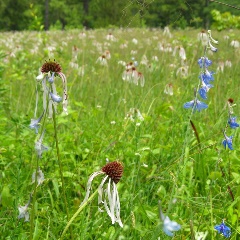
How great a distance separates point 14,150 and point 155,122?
38.0 inches

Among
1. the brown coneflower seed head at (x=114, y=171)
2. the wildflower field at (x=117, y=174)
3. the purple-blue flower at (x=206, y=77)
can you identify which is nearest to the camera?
the brown coneflower seed head at (x=114, y=171)

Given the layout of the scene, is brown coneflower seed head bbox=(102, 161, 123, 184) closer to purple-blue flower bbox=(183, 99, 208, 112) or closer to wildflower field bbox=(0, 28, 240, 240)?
wildflower field bbox=(0, 28, 240, 240)

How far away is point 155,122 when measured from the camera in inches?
115

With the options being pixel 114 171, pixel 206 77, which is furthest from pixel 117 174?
pixel 206 77

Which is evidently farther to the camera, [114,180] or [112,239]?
[112,239]

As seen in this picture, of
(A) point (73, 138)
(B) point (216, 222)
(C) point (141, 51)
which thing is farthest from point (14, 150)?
(C) point (141, 51)

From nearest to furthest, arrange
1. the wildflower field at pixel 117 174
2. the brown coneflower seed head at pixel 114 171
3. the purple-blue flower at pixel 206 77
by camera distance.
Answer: the brown coneflower seed head at pixel 114 171 → the wildflower field at pixel 117 174 → the purple-blue flower at pixel 206 77

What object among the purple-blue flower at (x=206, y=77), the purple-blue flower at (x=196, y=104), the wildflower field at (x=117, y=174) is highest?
the purple-blue flower at (x=206, y=77)

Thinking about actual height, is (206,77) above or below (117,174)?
above

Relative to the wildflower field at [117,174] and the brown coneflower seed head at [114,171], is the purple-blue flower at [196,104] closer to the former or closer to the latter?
the wildflower field at [117,174]

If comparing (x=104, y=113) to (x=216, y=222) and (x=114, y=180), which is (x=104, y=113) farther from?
(x=114, y=180)

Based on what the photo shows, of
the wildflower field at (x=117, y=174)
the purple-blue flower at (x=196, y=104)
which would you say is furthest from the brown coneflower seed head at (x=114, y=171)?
the purple-blue flower at (x=196, y=104)

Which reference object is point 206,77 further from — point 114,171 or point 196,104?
point 114,171

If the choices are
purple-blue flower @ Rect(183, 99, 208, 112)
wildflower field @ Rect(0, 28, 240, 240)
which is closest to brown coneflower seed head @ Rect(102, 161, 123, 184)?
wildflower field @ Rect(0, 28, 240, 240)
